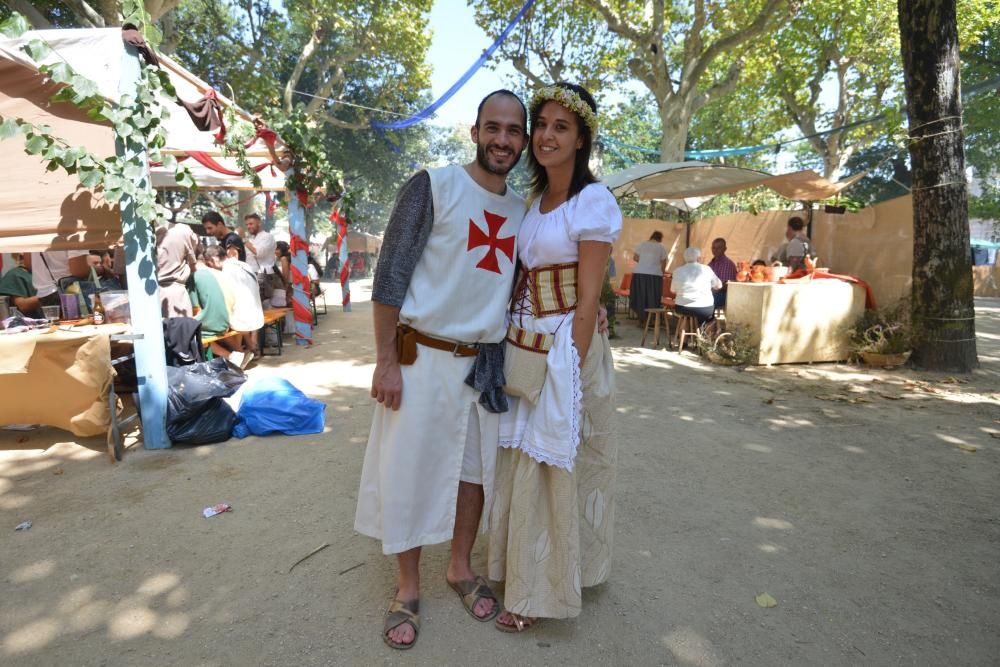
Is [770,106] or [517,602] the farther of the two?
[770,106]

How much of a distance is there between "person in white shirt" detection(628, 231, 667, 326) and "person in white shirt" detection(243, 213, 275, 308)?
5.82m

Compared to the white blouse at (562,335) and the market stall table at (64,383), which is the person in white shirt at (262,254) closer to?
the market stall table at (64,383)

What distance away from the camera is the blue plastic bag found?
4.07 meters

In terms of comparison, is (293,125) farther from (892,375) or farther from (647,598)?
(892,375)

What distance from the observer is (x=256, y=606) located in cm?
215

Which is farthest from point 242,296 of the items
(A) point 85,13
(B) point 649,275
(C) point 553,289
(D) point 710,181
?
(A) point 85,13

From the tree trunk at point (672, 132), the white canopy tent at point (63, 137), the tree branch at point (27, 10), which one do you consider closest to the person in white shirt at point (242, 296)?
the white canopy tent at point (63, 137)

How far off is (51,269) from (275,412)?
4.33 metres

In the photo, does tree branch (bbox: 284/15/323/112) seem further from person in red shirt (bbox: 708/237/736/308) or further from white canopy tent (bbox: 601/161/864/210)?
person in red shirt (bbox: 708/237/736/308)

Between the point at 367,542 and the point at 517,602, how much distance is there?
962 mm

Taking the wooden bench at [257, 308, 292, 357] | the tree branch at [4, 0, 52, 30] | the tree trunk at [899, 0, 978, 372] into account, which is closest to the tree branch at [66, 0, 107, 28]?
the tree branch at [4, 0, 52, 30]

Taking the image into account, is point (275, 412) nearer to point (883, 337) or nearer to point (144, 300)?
point (144, 300)

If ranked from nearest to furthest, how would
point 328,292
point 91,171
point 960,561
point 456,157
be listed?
point 960,561 → point 91,171 → point 328,292 → point 456,157

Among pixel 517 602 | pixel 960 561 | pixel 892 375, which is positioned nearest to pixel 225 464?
pixel 517 602
